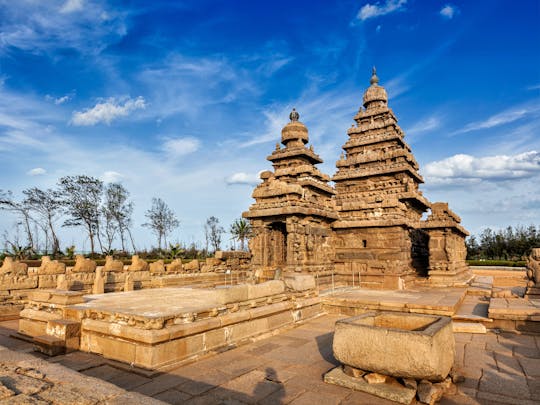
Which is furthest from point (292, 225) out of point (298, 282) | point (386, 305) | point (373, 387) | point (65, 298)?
point (373, 387)

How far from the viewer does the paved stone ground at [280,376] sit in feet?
12.4

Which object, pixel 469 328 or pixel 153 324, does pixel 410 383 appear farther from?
pixel 469 328

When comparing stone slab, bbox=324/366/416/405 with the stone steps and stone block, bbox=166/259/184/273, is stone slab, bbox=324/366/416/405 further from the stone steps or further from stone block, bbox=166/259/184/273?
stone block, bbox=166/259/184/273

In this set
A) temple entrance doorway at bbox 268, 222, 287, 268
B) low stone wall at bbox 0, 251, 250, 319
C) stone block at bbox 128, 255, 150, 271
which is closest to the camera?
low stone wall at bbox 0, 251, 250, 319

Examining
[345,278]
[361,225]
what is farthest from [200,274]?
[361,225]

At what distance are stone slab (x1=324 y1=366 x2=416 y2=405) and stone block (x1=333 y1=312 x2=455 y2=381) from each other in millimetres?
151

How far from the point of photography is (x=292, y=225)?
43.4ft

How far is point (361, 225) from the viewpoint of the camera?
47.1 feet

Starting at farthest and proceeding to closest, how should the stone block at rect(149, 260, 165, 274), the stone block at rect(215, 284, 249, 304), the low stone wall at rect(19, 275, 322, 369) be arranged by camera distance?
1. the stone block at rect(149, 260, 165, 274)
2. the stone block at rect(215, 284, 249, 304)
3. the low stone wall at rect(19, 275, 322, 369)

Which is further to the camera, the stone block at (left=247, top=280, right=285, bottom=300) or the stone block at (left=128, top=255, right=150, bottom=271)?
the stone block at (left=128, top=255, right=150, bottom=271)

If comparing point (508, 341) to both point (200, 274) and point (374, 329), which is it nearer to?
point (374, 329)

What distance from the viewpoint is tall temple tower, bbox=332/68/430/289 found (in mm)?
13664

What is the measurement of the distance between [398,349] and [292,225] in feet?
30.9

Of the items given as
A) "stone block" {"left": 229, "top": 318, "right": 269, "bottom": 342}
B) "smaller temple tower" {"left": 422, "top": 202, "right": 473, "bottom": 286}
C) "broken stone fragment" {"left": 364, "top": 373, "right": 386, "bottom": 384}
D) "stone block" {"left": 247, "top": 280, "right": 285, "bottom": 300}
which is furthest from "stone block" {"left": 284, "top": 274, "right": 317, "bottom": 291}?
"smaller temple tower" {"left": 422, "top": 202, "right": 473, "bottom": 286}
